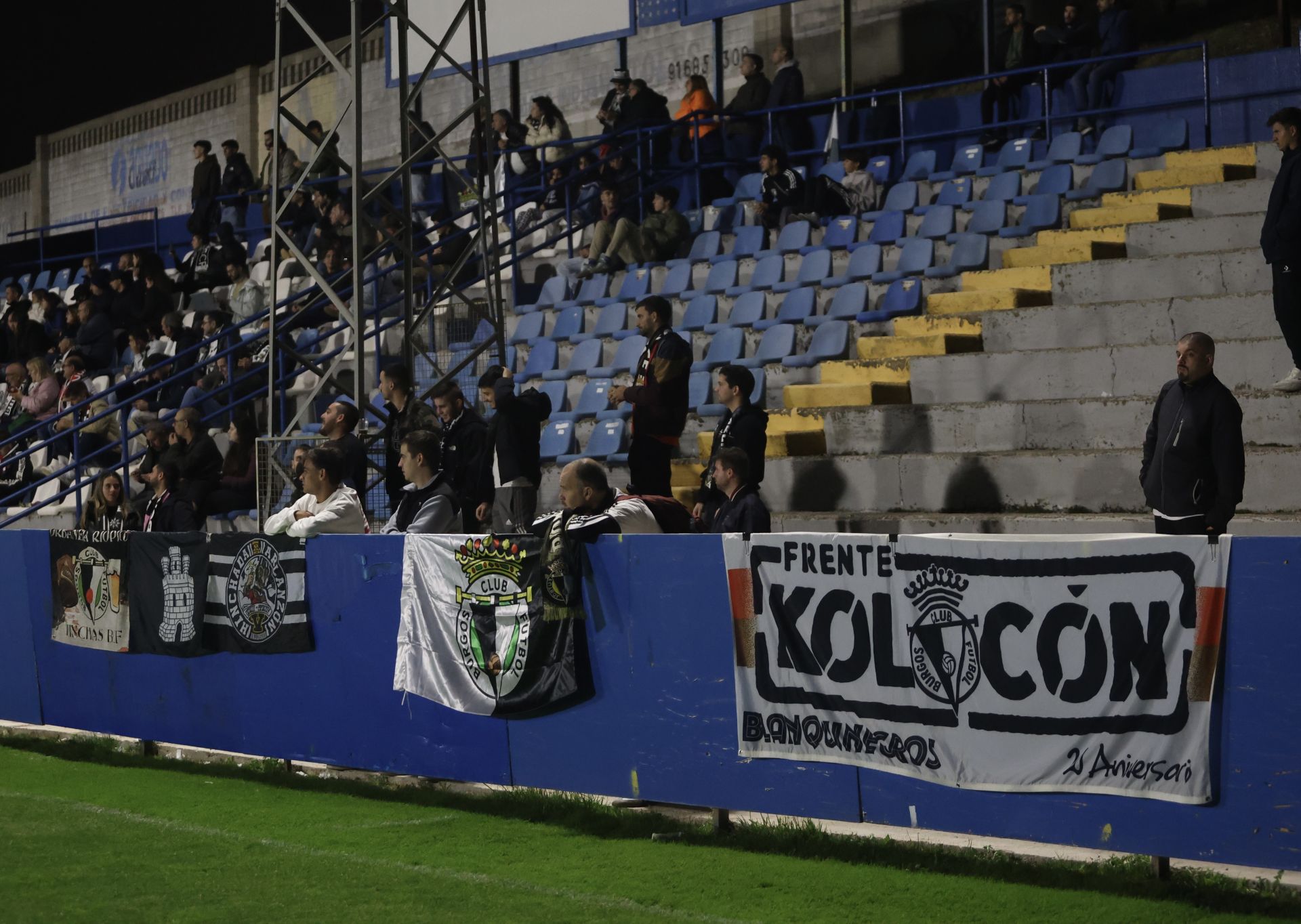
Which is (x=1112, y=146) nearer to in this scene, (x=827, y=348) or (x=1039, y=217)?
(x=1039, y=217)

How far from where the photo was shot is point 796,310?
14070 mm

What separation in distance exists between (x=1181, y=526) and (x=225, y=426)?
11.2 m

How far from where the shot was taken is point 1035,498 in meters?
10.5

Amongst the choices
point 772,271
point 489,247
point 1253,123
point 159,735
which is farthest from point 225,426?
point 1253,123

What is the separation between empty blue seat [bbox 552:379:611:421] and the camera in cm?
1402

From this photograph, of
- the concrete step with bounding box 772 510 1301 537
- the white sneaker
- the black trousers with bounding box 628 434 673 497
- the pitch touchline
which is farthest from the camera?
the black trousers with bounding box 628 434 673 497

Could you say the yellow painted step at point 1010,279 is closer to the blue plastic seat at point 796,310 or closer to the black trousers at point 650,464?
the blue plastic seat at point 796,310

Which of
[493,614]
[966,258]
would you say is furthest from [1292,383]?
[493,614]

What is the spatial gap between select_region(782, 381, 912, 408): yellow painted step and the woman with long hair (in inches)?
215

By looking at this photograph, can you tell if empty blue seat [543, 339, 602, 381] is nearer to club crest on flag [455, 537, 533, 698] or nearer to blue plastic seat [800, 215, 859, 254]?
blue plastic seat [800, 215, 859, 254]

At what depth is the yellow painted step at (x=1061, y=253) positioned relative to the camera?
12.9m

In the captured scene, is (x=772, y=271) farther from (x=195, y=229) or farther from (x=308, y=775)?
(x=195, y=229)

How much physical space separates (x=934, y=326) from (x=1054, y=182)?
214 cm

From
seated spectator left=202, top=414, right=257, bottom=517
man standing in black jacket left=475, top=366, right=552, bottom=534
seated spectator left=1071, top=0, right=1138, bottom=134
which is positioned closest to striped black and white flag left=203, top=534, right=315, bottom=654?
man standing in black jacket left=475, top=366, right=552, bottom=534
